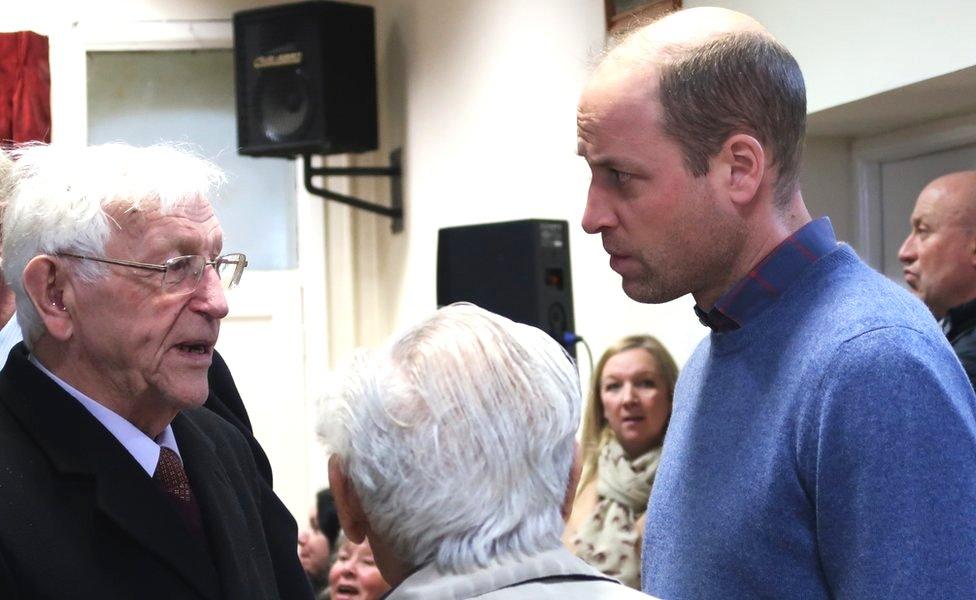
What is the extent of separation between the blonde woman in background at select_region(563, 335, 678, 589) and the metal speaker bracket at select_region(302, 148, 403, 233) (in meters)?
2.17

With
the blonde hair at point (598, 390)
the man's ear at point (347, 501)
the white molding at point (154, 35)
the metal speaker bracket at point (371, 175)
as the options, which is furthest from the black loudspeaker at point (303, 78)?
the man's ear at point (347, 501)

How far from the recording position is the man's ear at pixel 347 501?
1.16 meters

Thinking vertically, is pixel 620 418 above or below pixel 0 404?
below

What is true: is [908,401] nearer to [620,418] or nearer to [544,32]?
[620,418]

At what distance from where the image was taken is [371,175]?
581cm

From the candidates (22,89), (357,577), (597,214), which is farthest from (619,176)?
(22,89)

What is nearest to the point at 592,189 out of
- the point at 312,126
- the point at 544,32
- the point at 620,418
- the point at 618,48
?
the point at 618,48

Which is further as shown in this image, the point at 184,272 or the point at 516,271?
the point at 516,271

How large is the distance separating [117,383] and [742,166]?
0.76m

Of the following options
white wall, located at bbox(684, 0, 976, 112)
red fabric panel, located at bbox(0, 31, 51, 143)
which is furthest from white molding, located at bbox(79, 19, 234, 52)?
white wall, located at bbox(684, 0, 976, 112)

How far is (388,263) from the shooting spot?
235 inches

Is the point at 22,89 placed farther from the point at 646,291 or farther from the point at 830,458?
the point at 830,458

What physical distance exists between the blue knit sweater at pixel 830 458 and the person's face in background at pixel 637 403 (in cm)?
231

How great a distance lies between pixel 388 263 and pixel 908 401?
4.97m
